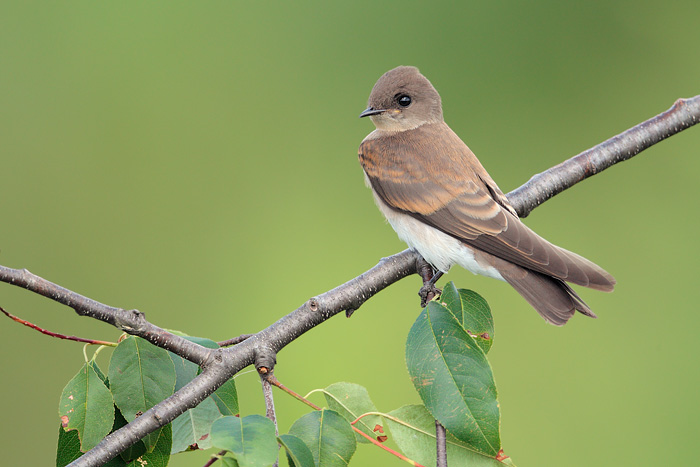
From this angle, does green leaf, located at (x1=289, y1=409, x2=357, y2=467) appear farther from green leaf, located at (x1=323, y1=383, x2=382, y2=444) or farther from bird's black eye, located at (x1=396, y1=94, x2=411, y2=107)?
bird's black eye, located at (x1=396, y1=94, x2=411, y2=107)

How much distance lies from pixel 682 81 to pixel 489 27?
3.05ft

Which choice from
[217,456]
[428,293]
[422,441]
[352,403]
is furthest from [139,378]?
[428,293]

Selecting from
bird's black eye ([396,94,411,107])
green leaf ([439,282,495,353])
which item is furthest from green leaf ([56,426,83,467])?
bird's black eye ([396,94,411,107])

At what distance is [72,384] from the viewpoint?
1078 mm

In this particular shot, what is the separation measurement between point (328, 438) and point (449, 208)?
0.79m

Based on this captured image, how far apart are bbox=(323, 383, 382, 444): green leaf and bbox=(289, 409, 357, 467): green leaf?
0.12 metres

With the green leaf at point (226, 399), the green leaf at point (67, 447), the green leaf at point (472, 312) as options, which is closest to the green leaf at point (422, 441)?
the green leaf at point (472, 312)

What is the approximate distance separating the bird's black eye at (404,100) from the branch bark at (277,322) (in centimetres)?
47

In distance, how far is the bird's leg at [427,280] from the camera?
140cm

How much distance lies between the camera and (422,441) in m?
1.16

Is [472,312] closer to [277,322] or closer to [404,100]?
[277,322]

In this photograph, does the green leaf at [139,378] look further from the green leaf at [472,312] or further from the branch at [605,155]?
the branch at [605,155]

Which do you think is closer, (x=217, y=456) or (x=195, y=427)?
(x=217, y=456)

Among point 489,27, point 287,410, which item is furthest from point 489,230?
point 489,27
